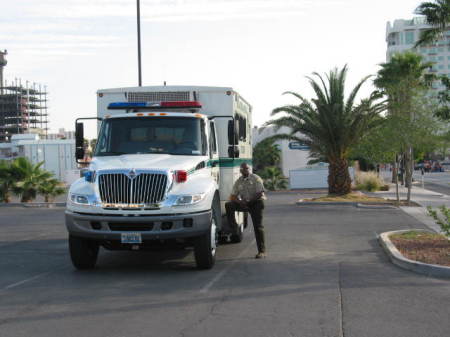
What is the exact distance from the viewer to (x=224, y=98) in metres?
12.9

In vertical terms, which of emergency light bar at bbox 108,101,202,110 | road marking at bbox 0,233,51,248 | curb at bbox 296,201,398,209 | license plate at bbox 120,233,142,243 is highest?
emergency light bar at bbox 108,101,202,110

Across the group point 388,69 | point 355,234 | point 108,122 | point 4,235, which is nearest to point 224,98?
point 108,122

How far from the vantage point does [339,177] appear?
2992cm

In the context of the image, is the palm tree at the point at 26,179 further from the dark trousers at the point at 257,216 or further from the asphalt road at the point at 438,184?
the asphalt road at the point at 438,184

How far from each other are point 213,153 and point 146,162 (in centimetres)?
193

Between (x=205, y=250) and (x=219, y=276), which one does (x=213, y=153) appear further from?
(x=219, y=276)

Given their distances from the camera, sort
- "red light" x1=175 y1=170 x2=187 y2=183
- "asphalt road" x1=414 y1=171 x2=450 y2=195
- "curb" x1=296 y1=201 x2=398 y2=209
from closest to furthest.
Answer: "red light" x1=175 y1=170 x2=187 y2=183, "curb" x1=296 y1=201 x2=398 y2=209, "asphalt road" x1=414 y1=171 x2=450 y2=195

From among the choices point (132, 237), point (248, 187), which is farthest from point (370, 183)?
point (132, 237)

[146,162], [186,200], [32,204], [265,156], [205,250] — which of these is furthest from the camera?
[265,156]

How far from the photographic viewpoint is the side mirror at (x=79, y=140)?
11953 mm

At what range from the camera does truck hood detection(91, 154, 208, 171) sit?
10.3 m

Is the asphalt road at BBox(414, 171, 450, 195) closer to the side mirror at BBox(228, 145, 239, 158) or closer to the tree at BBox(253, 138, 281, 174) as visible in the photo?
the tree at BBox(253, 138, 281, 174)

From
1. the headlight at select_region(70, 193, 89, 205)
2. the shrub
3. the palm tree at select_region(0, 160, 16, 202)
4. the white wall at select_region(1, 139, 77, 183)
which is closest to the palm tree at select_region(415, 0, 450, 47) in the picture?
the headlight at select_region(70, 193, 89, 205)

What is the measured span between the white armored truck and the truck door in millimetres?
21
